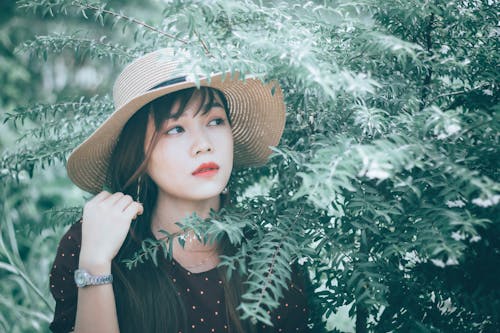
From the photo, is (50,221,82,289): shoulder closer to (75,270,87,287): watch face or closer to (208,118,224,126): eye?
(75,270,87,287): watch face

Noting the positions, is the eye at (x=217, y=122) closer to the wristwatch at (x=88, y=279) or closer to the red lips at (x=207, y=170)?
the red lips at (x=207, y=170)

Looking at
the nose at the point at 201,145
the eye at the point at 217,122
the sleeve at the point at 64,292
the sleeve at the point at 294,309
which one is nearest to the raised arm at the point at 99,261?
the sleeve at the point at 64,292

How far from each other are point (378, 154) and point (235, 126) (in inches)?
39.7

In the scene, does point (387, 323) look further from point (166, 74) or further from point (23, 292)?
point (23, 292)

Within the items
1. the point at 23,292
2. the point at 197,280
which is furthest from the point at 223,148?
the point at 23,292

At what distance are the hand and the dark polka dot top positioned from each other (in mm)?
183

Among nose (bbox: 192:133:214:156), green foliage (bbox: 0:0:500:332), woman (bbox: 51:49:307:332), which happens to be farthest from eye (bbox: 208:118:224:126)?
green foliage (bbox: 0:0:500:332)

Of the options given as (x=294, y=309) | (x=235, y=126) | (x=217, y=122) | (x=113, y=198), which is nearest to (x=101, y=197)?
(x=113, y=198)

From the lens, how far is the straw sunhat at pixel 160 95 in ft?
5.07

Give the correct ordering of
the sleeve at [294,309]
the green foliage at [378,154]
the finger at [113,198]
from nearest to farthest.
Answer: the green foliage at [378,154]
the finger at [113,198]
the sleeve at [294,309]

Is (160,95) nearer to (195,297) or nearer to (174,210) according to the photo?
(174,210)

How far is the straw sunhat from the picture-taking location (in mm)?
1546

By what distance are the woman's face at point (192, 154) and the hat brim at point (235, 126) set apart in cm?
10

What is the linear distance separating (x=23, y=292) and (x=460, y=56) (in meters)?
3.36
